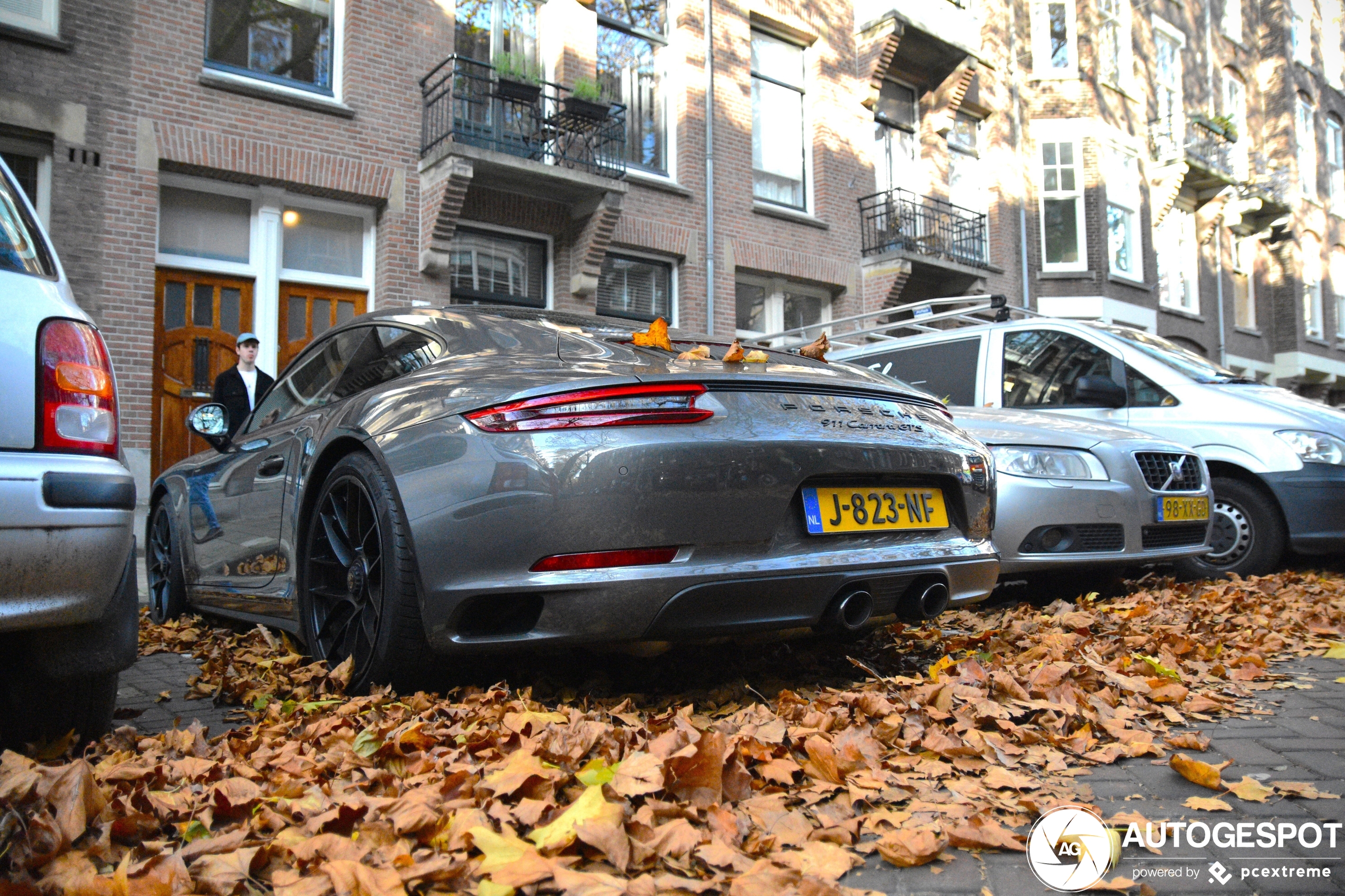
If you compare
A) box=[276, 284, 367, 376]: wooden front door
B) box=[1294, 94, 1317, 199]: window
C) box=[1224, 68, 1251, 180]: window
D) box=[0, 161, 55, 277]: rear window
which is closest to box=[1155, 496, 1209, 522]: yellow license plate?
box=[0, 161, 55, 277]: rear window

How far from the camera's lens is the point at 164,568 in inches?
188

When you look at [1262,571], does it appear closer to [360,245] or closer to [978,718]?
[978,718]

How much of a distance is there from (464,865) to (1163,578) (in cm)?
497

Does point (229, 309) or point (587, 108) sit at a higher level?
point (587, 108)

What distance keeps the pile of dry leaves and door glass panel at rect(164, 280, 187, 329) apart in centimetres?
726

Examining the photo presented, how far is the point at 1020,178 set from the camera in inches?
719

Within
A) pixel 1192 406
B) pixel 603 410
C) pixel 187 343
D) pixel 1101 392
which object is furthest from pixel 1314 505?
pixel 187 343

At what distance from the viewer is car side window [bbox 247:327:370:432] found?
11.9ft

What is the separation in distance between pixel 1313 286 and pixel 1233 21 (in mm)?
7463

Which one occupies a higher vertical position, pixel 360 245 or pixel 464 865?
pixel 360 245

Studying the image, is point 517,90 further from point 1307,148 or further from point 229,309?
point 1307,148

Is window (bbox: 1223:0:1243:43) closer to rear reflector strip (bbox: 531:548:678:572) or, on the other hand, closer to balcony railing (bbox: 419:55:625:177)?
balcony railing (bbox: 419:55:625:177)

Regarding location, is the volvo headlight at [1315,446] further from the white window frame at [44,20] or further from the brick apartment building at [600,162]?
the white window frame at [44,20]

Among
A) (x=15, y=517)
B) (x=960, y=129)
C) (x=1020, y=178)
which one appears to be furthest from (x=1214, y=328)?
(x=15, y=517)
